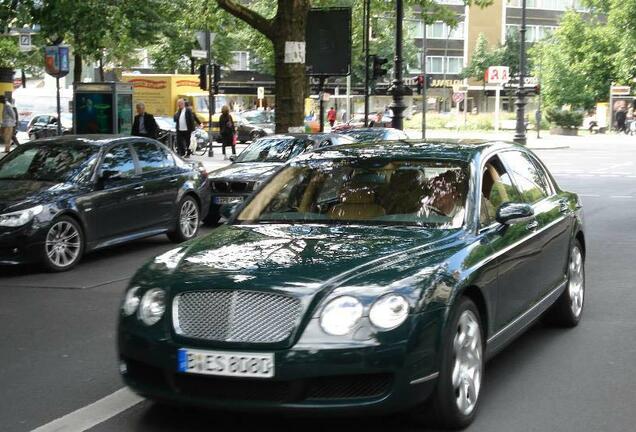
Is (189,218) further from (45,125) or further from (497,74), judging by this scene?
(497,74)

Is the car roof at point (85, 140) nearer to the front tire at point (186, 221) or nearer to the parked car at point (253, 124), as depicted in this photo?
the front tire at point (186, 221)

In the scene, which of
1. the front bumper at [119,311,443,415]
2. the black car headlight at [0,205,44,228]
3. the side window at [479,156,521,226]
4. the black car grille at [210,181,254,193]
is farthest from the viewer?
the black car grille at [210,181,254,193]

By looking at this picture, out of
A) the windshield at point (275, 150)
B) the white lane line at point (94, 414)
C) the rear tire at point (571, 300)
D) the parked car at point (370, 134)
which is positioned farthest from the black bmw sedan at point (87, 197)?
the rear tire at point (571, 300)

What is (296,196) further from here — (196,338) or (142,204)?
(142,204)

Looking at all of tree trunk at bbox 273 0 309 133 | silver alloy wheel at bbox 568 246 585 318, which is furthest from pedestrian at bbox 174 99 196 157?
silver alloy wheel at bbox 568 246 585 318

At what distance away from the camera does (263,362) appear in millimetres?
4449

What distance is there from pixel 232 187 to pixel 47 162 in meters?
3.90

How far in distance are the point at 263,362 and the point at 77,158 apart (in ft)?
25.3

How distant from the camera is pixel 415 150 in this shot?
634 centimetres

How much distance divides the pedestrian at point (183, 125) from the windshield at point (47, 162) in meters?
18.1

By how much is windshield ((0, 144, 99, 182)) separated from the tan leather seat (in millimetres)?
6036

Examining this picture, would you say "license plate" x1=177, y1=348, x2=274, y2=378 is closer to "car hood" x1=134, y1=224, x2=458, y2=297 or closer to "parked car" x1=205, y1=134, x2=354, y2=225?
"car hood" x1=134, y1=224, x2=458, y2=297

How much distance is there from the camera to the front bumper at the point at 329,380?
174 inches

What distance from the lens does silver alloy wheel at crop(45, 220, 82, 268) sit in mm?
10586
